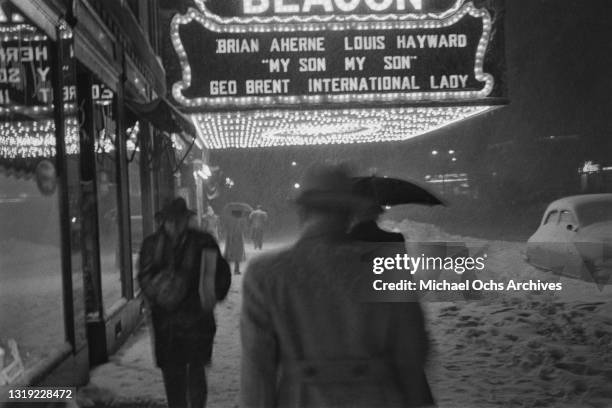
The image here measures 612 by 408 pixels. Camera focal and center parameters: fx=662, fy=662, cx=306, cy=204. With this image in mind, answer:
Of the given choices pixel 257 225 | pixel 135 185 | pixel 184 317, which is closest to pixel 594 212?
pixel 135 185

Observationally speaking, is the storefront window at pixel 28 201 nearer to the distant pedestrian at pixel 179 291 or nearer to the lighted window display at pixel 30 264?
the lighted window display at pixel 30 264

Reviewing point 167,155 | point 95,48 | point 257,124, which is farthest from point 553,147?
point 95,48

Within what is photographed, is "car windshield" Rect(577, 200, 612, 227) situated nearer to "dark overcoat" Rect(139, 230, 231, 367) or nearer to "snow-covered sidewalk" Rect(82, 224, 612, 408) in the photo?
"snow-covered sidewalk" Rect(82, 224, 612, 408)

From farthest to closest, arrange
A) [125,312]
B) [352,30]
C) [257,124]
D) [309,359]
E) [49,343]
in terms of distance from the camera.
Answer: [257,124]
[352,30]
[125,312]
[49,343]
[309,359]

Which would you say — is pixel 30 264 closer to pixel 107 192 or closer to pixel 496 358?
pixel 107 192

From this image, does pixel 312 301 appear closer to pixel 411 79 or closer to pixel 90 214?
pixel 90 214

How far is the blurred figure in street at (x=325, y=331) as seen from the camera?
2.25 m

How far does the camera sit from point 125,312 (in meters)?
8.10

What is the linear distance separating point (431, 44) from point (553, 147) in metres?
60.4

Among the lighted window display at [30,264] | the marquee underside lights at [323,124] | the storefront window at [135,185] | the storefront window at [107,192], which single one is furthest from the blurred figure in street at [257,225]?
the lighted window display at [30,264]

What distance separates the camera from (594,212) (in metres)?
12.1

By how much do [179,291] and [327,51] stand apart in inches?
302

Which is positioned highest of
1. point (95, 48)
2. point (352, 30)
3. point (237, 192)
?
point (352, 30)

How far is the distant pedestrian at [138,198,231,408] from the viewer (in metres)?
4.41
